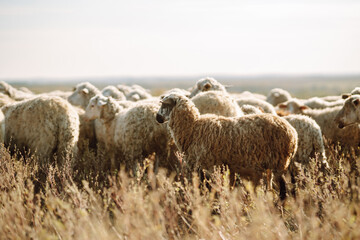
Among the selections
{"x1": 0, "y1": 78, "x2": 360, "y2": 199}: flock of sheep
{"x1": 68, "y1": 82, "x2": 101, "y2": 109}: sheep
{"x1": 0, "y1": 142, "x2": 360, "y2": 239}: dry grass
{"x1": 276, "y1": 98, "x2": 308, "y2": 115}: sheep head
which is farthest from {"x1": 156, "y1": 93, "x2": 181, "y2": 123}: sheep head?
{"x1": 68, "y1": 82, "x2": 101, "y2": 109}: sheep

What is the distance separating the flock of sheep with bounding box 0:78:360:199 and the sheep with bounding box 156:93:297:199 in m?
0.01

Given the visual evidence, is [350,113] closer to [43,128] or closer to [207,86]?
[207,86]

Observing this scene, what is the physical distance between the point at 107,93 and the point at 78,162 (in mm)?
5371

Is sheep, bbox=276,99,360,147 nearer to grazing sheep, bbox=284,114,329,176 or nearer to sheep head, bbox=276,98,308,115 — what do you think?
grazing sheep, bbox=284,114,329,176

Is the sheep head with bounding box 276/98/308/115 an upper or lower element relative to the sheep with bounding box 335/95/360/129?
lower

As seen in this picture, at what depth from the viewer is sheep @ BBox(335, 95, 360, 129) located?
6867 mm

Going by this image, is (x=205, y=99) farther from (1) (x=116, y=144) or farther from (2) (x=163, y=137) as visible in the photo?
(1) (x=116, y=144)

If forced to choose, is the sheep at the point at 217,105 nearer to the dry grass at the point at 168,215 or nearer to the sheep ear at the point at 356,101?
the sheep ear at the point at 356,101

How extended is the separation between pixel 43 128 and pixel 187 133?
2.66 metres

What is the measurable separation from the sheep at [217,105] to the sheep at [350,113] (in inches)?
72.9

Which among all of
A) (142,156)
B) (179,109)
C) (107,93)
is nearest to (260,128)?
(179,109)

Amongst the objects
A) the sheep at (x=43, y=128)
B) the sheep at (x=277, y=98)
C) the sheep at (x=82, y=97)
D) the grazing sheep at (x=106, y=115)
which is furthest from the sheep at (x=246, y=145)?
the sheep at (x=277, y=98)

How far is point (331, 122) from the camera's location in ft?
26.4

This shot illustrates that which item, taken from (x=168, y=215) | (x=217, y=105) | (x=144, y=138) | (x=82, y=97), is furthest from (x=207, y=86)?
(x=168, y=215)
